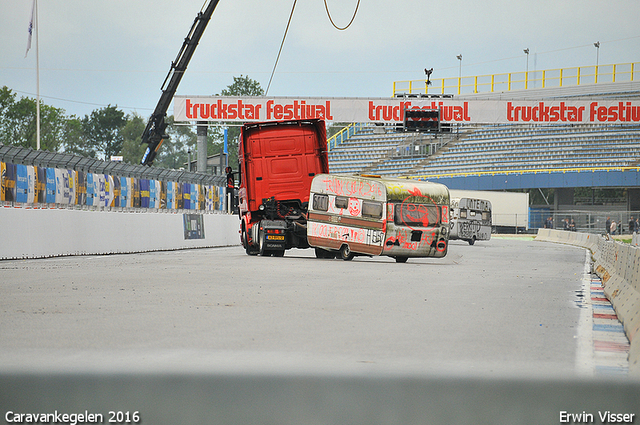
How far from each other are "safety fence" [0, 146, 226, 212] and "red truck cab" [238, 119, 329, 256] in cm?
659

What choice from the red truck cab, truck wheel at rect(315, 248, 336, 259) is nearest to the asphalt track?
the red truck cab

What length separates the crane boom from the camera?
1778 inches

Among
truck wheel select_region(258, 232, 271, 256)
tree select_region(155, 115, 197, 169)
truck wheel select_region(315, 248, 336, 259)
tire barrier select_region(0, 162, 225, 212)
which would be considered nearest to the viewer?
truck wheel select_region(258, 232, 271, 256)

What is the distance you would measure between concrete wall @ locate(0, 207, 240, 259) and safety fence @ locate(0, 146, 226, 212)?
2.40 meters

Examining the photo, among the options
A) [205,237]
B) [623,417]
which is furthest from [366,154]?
[623,417]

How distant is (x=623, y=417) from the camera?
3.77 metres

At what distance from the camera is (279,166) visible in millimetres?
21109

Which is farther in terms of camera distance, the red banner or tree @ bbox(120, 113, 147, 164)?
tree @ bbox(120, 113, 147, 164)

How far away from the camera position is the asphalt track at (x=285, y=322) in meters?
5.47

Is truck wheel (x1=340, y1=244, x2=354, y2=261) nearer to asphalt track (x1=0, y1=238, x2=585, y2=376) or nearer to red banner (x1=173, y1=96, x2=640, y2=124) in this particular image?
asphalt track (x1=0, y1=238, x2=585, y2=376)

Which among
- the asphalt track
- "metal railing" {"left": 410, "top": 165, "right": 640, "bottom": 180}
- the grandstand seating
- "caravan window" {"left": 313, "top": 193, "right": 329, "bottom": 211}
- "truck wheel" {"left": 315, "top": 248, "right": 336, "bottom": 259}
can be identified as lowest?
"truck wheel" {"left": 315, "top": 248, "right": 336, "bottom": 259}

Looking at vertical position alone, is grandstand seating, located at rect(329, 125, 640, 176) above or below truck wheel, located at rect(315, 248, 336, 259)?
above

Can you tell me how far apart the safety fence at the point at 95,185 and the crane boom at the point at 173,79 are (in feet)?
34.4

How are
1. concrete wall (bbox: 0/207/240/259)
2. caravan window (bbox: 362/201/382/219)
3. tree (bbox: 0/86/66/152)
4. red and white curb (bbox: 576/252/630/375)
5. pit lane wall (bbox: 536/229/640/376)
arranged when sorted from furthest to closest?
tree (bbox: 0/86/66/152) < caravan window (bbox: 362/201/382/219) < concrete wall (bbox: 0/207/240/259) < pit lane wall (bbox: 536/229/640/376) < red and white curb (bbox: 576/252/630/375)
